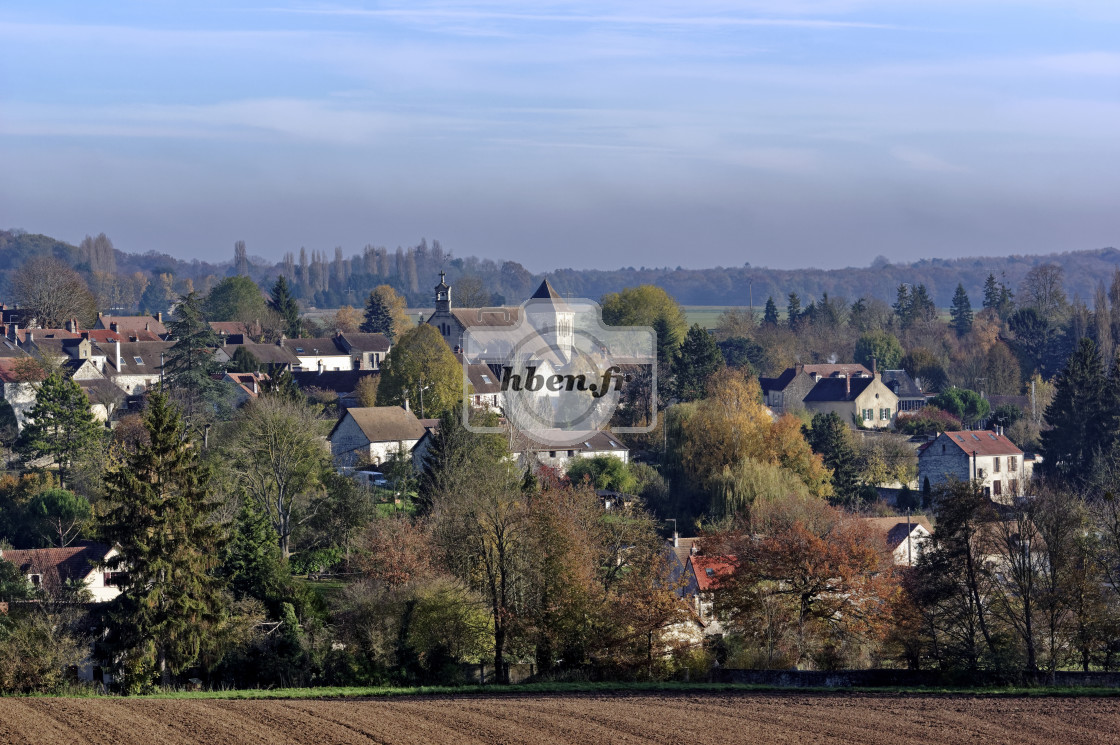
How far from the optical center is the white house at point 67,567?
104 feet

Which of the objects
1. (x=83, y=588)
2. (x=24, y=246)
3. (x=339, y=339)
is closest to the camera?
(x=83, y=588)

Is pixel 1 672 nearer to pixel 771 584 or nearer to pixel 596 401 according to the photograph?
pixel 771 584

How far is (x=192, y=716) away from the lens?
19.0m

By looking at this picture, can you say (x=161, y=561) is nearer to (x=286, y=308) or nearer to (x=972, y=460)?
(x=972, y=460)

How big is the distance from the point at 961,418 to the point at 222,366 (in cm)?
3863

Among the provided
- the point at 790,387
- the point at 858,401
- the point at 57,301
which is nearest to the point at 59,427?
the point at 858,401

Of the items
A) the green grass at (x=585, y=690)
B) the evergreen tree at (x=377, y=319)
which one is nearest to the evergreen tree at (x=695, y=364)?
the green grass at (x=585, y=690)

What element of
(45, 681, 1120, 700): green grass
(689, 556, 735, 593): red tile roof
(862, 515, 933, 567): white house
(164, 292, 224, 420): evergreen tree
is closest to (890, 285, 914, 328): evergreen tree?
(164, 292, 224, 420): evergreen tree

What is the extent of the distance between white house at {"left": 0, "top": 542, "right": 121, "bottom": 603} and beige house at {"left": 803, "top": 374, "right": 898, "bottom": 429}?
42.3 metres

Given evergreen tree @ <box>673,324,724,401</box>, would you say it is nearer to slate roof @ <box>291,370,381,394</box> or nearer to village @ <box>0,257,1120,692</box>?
village @ <box>0,257,1120,692</box>

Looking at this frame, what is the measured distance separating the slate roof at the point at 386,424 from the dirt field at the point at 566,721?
27.0 m

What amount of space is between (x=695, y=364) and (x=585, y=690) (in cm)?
A: 3523

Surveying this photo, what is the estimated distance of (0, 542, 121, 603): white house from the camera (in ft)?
104

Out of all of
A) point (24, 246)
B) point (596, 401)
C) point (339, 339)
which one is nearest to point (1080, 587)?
point (596, 401)
